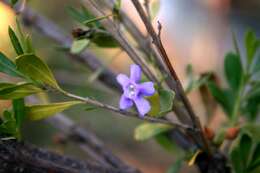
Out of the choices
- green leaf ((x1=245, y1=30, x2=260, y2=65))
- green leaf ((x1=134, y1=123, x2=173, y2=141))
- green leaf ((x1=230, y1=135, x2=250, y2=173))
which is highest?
green leaf ((x1=245, y1=30, x2=260, y2=65))

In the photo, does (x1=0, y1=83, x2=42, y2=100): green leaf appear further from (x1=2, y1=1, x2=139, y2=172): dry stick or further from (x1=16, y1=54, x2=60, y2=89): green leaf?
(x1=2, y1=1, x2=139, y2=172): dry stick

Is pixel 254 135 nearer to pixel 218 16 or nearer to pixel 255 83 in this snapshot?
pixel 255 83

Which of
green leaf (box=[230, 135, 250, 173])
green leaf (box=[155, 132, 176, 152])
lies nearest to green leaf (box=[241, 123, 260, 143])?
green leaf (box=[230, 135, 250, 173])

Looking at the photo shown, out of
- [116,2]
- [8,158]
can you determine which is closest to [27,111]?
[8,158]

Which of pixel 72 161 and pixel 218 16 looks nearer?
pixel 72 161

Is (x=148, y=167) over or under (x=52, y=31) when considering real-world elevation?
under
